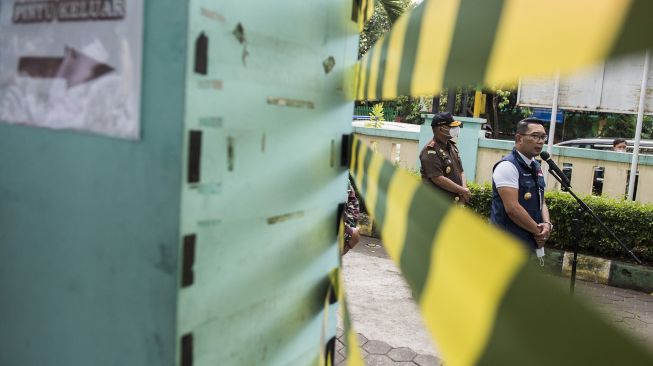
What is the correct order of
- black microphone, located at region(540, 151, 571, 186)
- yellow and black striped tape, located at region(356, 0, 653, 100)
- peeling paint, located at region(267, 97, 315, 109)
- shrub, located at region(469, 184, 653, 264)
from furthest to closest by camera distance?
shrub, located at region(469, 184, 653, 264) → black microphone, located at region(540, 151, 571, 186) → peeling paint, located at region(267, 97, 315, 109) → yellow and black striped tape, located at region(356, 0, 653, 100)

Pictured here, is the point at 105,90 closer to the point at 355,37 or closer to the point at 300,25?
the point at 300,25

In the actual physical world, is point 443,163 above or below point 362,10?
below

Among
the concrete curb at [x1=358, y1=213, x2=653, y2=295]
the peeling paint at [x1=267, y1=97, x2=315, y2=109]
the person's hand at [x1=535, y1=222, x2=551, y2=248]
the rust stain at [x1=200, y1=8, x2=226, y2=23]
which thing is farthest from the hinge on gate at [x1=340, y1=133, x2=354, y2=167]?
the concrete curb at [x1=358, y1=213, x2=653, y2=295]

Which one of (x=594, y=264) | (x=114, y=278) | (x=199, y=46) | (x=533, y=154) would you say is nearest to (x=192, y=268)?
(x=114, y=278)

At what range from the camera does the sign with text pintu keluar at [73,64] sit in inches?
27.1

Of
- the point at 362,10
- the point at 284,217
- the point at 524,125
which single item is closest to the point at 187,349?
the point at 284,217

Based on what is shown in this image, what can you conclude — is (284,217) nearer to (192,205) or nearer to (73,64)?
(192,205)

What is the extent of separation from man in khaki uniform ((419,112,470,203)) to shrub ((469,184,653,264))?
1461mm

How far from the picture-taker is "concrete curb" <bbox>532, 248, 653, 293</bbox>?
4.59 m

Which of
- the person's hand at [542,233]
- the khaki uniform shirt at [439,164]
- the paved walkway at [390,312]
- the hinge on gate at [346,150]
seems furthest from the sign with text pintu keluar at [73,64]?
the khaki uniform shirt at [439,164]

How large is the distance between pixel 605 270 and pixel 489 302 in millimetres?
5158

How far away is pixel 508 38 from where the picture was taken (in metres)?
0.32

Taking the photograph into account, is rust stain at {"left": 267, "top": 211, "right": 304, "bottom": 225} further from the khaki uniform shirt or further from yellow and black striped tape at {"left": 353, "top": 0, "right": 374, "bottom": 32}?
the khaki uniform shirt

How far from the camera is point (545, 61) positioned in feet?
0.92
